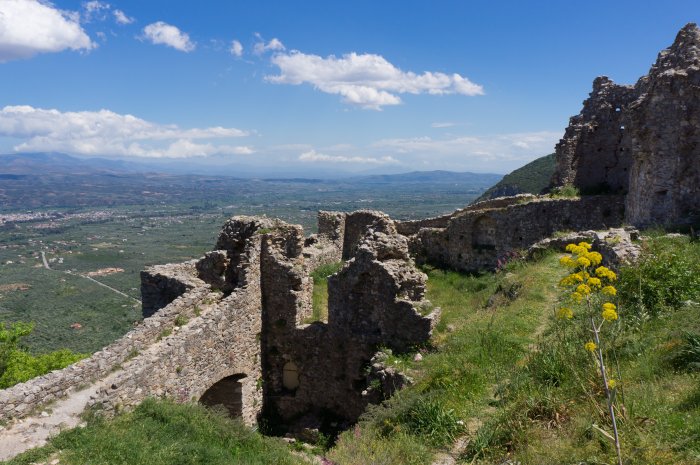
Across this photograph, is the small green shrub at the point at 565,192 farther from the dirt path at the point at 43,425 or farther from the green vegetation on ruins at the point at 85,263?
the dirt path at the point at 43,425

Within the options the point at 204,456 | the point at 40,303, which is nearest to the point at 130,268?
the point at 40,303

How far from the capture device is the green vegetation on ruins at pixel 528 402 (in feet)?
17.3

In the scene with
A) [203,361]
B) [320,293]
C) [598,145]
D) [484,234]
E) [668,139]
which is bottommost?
[203,361]

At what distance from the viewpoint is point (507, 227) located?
18.1 m

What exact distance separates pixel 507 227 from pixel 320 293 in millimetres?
7305

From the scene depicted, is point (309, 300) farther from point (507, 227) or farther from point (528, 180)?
point (528, 180)

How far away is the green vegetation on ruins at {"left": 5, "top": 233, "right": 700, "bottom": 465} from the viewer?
528 cm

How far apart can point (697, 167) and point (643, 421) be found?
39.0 feet

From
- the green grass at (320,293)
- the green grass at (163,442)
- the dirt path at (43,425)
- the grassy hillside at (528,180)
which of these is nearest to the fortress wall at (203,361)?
the dirt path at (43,425)

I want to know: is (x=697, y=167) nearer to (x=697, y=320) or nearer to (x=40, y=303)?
(x=697, y=320)

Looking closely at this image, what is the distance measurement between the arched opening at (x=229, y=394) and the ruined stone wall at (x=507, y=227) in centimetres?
848

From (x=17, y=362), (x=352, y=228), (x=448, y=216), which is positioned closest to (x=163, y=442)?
(x=352, y=228)

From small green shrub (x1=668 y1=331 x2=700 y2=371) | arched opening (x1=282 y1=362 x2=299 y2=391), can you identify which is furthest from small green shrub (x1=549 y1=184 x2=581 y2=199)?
small green shrub (x1=668 y1=331 x2=700 y2=371)

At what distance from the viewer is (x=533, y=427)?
602 cm
